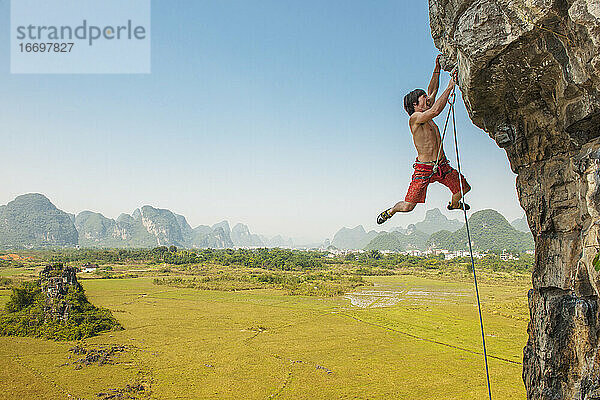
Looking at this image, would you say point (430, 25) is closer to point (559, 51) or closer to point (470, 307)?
point (559, 51)

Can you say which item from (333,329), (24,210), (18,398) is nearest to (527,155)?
(18,398)

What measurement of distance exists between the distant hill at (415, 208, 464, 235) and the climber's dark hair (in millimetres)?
176122

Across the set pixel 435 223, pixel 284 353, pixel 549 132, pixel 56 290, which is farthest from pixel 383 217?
pixel 435 223

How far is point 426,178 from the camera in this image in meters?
3.35

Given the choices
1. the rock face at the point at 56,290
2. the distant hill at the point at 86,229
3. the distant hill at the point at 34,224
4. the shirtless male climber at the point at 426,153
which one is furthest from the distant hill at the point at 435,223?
the shirtless male climber at the point at 426,153

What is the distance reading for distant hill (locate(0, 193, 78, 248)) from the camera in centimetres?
9721

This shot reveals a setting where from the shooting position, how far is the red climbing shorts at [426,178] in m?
3.36

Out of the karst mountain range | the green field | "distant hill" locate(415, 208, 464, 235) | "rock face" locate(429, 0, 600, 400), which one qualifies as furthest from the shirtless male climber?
"distant hill" locate(415, 208, 464, 235)

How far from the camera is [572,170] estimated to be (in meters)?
2.75

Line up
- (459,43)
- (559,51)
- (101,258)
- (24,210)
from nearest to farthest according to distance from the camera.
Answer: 1. (559,51)
2. (459,43)
3. (101,258)
4. (24,210)

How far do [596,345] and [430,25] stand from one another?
8.39 feet

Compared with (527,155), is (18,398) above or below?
below

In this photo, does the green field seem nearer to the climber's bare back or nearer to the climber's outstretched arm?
the climber's bare back

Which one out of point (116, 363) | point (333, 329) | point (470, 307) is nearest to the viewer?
point (116, 363)
